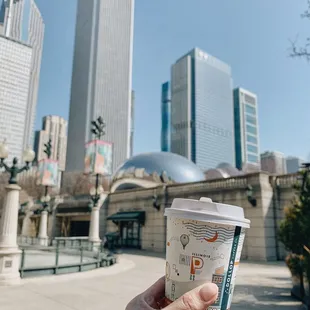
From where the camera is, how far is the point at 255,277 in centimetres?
1184

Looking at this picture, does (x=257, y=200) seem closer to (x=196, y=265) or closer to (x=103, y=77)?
(x=196, y=265)

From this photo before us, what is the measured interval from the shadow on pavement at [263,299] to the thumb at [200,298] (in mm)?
6311

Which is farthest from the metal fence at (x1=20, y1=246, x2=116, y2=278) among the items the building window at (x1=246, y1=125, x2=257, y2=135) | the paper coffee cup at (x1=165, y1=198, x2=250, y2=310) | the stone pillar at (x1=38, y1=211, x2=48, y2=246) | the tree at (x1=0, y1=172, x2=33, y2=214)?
the building window at (x1=246, y1=125, x2=257, y2=135)

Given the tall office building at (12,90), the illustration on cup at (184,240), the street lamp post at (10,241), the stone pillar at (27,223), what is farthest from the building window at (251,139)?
the illustration on cup at (184,240)

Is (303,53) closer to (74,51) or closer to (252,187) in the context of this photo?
(252,187)

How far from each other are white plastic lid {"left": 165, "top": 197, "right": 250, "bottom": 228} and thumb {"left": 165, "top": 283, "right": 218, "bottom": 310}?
35 centimetres

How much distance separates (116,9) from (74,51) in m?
39.7

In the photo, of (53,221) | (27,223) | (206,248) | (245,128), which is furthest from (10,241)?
(245,128)

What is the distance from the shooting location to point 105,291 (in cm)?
867

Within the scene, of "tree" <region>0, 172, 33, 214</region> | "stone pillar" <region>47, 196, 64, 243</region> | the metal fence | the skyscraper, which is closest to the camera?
the metal fence

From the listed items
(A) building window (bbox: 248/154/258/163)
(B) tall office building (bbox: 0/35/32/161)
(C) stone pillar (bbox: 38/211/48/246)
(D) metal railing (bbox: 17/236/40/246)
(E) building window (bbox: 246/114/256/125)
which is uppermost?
(E) building window (bbox: 246/114/256/125)

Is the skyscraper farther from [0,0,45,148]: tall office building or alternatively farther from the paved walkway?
the paved walkway

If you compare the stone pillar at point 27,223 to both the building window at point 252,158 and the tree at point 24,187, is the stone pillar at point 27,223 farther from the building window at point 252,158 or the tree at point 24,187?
the building window at point 252,158

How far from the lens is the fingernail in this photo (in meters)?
1.54
